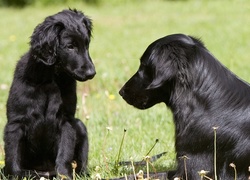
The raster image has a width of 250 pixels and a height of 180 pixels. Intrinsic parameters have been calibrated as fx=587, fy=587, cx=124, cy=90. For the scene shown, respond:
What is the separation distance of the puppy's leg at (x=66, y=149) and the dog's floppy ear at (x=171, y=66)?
2.94ft

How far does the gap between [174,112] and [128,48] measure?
7371mm

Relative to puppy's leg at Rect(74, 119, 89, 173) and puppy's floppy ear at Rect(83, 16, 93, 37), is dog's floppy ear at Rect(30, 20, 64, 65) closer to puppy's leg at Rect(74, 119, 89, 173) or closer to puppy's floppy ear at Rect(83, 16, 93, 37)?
puppy's floppy ear at Rect(83, 16, 93, 37)

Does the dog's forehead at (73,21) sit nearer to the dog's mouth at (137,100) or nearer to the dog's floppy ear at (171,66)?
the dog's mouth at (137,100)

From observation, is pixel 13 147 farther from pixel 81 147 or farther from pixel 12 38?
pixel 12 38

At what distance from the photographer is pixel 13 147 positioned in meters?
4.09

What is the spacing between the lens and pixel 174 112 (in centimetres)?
364

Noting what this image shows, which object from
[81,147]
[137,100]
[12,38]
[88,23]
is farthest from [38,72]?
[12,38]

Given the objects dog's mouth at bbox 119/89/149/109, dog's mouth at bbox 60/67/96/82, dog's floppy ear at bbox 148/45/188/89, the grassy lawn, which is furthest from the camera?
the grassy lawn

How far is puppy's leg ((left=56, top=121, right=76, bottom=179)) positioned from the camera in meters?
4.08

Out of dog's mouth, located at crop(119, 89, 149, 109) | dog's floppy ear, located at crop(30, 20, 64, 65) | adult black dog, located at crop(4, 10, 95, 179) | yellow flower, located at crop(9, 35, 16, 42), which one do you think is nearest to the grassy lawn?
yellow flower, located at crop(9, 35, 16, 42)

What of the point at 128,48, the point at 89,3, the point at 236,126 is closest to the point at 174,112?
the point at 236,126

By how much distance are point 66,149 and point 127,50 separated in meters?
6.66

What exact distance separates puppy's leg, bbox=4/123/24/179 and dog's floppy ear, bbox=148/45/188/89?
1.11m

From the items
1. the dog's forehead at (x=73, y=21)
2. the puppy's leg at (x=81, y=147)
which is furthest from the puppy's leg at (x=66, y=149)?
the dog's forehead at (x=73, y=21)
